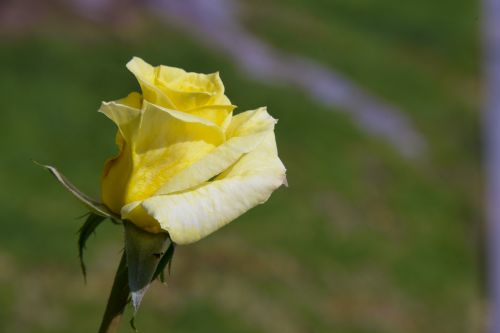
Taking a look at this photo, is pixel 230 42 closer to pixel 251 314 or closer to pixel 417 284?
pixel 417 284

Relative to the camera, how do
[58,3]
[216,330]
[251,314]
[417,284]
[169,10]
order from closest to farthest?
1. [216,330]
2. [251,314]
3. [417,284]
4. [58,3]
5. [169,10]

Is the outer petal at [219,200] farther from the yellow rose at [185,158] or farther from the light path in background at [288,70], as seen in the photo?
the light path in background at [288,70]

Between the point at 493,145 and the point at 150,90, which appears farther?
the point at 493,145

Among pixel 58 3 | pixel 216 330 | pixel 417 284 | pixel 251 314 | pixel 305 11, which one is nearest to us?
pixel 216 330

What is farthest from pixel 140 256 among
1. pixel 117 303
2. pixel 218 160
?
pixel 218 160

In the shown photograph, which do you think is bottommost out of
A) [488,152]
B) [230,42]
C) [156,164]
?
[488,152]

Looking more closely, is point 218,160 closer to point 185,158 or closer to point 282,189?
point 185,158

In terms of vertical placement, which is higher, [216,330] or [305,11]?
[216,330]

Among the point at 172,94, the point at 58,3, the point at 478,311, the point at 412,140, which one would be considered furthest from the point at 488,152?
the point at 172,94
